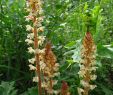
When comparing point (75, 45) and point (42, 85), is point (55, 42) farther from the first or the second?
point (42, 85)

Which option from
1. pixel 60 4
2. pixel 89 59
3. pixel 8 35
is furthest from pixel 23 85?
pixel 89 59

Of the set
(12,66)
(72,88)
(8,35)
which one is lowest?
(72,88)

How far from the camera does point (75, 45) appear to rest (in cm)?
287

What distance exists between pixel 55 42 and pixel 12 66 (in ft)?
1.50

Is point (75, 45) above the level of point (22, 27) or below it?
below

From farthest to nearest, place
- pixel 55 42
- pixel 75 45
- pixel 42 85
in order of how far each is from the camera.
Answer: pixel 55 42
pixel 75 45
pixel 42 85

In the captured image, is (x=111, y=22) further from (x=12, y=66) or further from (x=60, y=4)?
(x=12, y=66)

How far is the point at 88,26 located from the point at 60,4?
28.2 inches

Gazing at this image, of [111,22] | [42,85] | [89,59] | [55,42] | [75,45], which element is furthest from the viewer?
[111,22]

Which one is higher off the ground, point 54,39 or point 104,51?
point 54,39

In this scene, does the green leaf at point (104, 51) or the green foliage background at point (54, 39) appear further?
the green foliage background at point (54, 39)

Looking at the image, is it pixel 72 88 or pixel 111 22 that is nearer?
pixel 72 88

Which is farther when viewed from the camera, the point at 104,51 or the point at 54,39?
the point at 54,39

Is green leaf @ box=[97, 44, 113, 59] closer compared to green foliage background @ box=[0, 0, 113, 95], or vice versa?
green leaf @ box=[97, 44, 113, 59]
